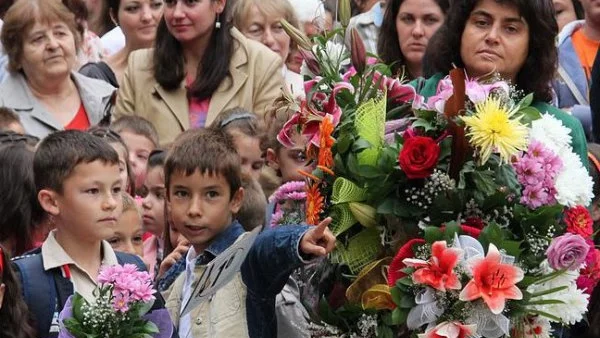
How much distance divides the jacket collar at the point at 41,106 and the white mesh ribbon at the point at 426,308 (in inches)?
160

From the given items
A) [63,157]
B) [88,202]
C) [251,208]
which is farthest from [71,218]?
[251,208]

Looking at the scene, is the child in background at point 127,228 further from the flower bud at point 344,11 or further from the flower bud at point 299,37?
the flower bud at point 344,11

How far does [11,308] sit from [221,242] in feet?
3.24

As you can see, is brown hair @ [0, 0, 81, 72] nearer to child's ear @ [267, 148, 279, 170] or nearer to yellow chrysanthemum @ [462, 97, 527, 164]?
child's ear @ [267, 148, 279, 170]

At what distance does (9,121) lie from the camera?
331 inches

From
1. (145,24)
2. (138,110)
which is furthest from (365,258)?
(145,24)

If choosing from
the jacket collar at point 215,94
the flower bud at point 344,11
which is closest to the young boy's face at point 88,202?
the flower bud at point 344,11

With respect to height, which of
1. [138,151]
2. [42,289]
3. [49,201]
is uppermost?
[49,201]

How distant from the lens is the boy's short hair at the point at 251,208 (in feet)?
23.4

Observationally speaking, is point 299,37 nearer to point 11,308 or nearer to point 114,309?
point 114,309

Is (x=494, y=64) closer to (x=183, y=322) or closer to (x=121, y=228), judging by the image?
(x=183, y=322)

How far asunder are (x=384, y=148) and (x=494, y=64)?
0.91 meters

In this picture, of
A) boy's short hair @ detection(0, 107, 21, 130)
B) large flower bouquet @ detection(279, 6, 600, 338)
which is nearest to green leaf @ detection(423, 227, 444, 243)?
large flower bouquet @ detection(279, 6, 600, 338)

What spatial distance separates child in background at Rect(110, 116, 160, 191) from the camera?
8.79 meters
